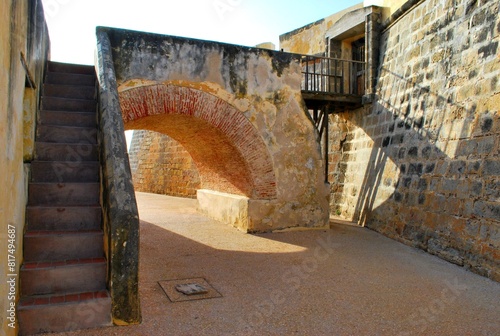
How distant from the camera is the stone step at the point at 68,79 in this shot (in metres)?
5.48

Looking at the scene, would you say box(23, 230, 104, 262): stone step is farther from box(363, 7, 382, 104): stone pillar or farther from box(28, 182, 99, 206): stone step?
box(363, 7, 382, 104): stone pillar

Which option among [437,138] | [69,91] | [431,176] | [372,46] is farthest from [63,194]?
[372,46]

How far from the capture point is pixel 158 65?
661 cm

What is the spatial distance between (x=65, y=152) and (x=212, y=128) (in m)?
3.32

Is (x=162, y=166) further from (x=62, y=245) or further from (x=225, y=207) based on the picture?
(x=62, y=245)

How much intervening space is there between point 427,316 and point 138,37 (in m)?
5.74

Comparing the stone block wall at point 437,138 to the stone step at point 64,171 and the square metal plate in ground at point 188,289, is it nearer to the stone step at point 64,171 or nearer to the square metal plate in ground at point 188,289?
the square metal plate in ground at point 188,289

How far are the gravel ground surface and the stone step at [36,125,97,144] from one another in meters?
1.78

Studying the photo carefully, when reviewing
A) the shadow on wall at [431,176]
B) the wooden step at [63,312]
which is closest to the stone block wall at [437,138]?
the shadow on wall at [431,176]

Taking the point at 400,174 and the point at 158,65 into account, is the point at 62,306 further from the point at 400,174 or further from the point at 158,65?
the point at 400,174

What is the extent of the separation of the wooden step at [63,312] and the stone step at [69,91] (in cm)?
295

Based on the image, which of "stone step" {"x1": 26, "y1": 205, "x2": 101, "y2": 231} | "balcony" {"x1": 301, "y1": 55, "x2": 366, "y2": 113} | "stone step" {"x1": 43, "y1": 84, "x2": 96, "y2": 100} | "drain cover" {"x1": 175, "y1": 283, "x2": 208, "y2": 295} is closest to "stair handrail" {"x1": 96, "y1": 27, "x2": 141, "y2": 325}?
"stone step" {"x1": 26, "y1": 205, "x2": 101, "y2": 231}

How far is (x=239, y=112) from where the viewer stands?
7.22 m

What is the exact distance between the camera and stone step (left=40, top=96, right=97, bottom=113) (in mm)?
4922
